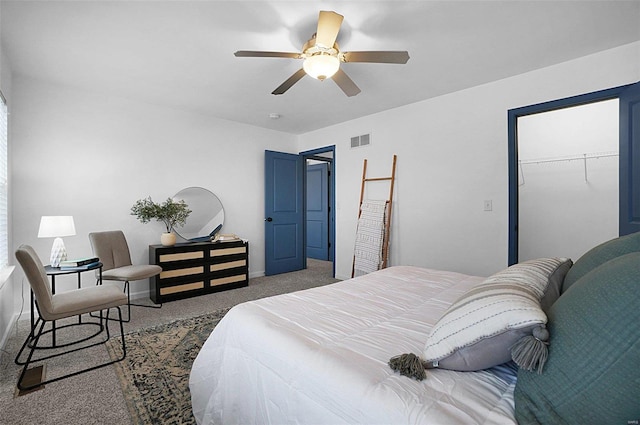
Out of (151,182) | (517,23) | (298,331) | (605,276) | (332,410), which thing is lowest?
(332,410)

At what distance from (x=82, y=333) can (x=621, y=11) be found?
5174 mm

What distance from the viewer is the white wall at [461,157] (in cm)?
283

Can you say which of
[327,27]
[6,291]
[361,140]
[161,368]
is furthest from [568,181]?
[6,291]

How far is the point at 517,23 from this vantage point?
7.31 ft

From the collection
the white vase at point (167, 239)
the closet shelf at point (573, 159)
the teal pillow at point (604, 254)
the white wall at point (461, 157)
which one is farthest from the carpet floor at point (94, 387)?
the closet shelf at point (573, 159)

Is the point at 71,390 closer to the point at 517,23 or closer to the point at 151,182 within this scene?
Result: the point at 151,182

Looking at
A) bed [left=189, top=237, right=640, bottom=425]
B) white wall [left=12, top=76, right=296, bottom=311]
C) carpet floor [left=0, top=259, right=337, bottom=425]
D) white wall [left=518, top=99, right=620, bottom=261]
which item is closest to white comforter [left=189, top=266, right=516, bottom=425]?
bed [left=189, top=237, right=640, bottom=425]

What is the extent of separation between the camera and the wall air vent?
178 inches

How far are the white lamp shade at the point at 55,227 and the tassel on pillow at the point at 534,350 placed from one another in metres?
3.52

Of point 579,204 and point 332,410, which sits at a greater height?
point 579,204

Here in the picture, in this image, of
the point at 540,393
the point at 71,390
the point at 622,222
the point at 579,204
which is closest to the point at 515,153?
the point at 622,222

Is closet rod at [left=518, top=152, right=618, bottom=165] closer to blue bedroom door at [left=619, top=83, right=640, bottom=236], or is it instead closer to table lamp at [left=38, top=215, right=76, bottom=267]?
blue bedroom door at [left=619, top=83, right=640, bottom=236]

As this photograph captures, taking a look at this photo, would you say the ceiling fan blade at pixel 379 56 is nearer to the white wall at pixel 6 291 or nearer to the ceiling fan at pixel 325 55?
the ceiling fan at pixel 325 55

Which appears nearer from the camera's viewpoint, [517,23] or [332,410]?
[332,410]
